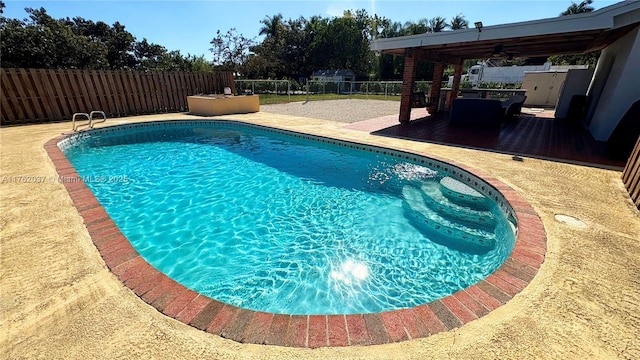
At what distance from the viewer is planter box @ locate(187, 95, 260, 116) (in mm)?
12320

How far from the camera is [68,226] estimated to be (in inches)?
114

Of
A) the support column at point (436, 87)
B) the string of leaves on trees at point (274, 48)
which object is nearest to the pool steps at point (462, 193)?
the support column at point (436, 87)

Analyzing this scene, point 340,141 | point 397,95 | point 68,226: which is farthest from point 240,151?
point 397,95

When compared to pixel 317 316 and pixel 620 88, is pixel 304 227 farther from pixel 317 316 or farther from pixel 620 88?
pixel 620 88

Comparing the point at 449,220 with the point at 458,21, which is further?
the point at 458,21

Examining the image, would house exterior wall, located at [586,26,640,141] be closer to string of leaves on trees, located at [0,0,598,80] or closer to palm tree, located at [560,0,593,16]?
string of leaves on trees, located at [0,0,598,80]

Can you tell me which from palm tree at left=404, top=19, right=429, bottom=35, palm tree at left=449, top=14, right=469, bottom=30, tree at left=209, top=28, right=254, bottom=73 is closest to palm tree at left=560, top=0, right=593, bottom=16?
palm tree at left=449, top=14, right=469, bottom=30

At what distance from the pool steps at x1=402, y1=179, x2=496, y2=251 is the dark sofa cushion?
612 centimetres

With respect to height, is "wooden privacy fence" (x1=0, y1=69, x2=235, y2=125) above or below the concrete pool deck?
above

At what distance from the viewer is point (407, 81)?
9.53m

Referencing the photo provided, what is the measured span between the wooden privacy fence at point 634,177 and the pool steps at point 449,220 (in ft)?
6.10

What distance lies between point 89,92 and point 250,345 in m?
14.2

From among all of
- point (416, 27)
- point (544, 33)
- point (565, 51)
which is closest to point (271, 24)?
point (416, 27)

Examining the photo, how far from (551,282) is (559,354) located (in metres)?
0.79
